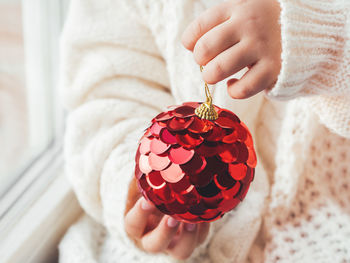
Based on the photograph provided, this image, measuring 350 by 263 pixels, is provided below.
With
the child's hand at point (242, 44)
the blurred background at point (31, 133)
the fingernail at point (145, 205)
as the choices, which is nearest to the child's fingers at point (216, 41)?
the child's hand at point (242, 44)

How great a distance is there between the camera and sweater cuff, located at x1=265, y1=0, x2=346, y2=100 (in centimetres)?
31

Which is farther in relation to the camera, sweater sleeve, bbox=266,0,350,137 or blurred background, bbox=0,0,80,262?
blurred background, bbox=0,0,80,262

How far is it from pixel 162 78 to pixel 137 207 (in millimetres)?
254

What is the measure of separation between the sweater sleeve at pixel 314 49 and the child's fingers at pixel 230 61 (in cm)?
3

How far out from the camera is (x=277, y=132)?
580 millimetres

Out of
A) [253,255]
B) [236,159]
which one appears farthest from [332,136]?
[236,159]

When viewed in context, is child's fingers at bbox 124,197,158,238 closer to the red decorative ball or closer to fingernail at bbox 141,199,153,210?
fingernail at bbox 141,199,153,210

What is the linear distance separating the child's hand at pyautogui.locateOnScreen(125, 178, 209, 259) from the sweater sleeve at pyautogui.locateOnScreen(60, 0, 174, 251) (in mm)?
93

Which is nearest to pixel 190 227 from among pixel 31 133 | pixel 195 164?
pixel 195 164

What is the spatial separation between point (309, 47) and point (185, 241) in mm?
263

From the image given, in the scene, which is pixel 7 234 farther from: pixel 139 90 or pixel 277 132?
pixel 277 132

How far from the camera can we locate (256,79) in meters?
0.31

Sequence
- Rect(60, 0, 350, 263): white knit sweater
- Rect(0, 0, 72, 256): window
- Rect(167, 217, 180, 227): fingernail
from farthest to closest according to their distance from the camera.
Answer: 1. Rect(0, 0, 72, 256): window
2. Rect(60, 0, 350, 263): white knit sweater
3. Rect(167, 217, 180, 227): fingernail


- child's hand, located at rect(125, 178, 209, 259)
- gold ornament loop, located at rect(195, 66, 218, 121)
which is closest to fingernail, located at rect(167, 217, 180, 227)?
child's hand, located at rect(125, 178, 209, 259)
